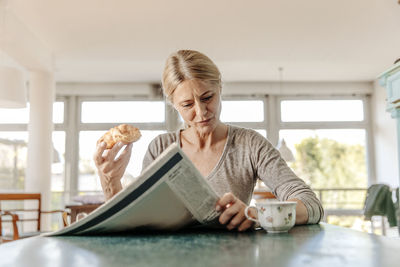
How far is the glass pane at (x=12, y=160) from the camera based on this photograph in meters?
6.86

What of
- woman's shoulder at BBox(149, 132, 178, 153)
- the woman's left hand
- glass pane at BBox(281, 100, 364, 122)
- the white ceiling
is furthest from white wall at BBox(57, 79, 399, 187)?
the woman's left hand

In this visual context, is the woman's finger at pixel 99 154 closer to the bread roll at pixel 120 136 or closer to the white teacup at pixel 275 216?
the bread roll at pixel 120 136

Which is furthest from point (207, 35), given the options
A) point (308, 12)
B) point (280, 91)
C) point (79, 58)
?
point (280, 91)

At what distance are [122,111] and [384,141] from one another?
4.53m

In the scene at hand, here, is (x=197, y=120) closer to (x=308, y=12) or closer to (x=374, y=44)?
(x=308, y=12)

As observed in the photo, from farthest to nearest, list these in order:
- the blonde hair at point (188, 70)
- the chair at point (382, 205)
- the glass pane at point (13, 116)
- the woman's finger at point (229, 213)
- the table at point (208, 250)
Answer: the glass pane at point (13, 116), the chair at point (382, 205), the blonde hair at point (188, 70), the woman's finger at point (229, 213), the table at point (208, 250)

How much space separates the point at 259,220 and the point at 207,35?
4165mm

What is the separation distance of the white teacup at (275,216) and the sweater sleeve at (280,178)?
0.64ft

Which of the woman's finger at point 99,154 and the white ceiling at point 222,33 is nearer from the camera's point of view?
the woman's finger at point 99,154

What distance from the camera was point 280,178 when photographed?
125 cm

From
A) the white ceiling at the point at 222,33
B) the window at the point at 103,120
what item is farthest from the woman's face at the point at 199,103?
the window at the point at 103,120

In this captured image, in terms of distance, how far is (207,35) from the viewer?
15.9ft

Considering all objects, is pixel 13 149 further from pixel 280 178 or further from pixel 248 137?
pixel 280 178

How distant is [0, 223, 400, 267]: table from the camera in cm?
56
